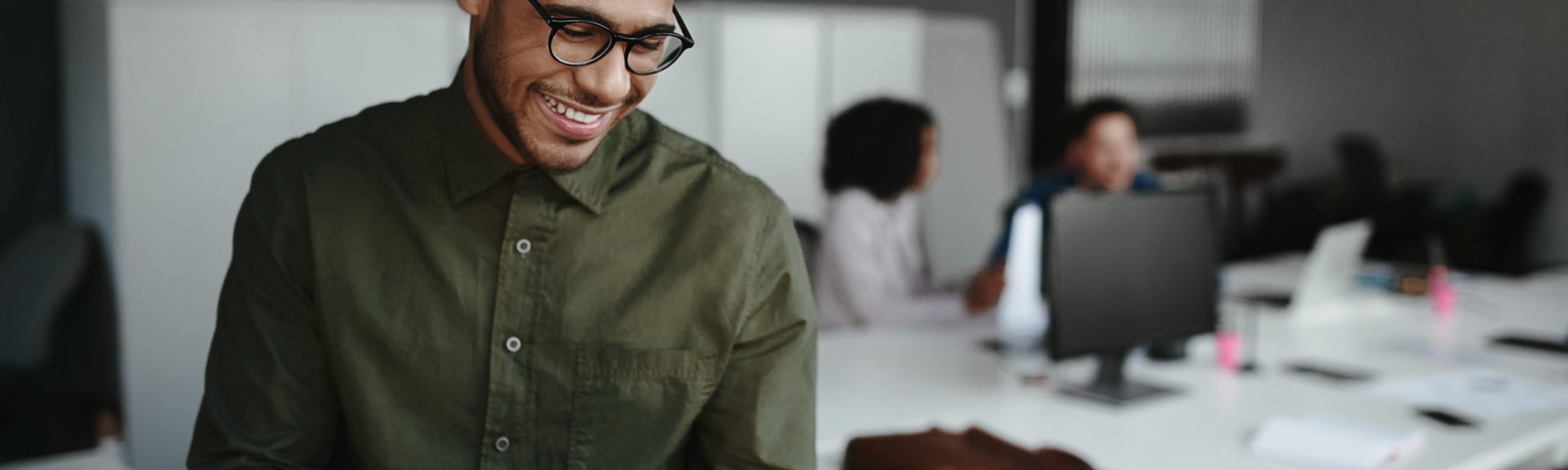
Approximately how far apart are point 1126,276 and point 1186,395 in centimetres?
29

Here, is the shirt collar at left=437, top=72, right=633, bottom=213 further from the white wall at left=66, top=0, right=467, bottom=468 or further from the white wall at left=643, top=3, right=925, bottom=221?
the white wall at left=643, top=3, right=925, bottom=221

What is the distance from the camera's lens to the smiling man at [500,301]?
4.23 feet

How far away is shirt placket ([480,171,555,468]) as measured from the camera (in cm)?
132

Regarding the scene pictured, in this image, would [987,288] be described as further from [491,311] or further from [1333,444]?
[491,311]

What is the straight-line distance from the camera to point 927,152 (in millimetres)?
3379

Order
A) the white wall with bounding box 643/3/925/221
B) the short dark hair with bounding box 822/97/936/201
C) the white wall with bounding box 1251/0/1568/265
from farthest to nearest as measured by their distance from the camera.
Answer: the white wall with bounding box 1251/0/1568/265 → the white wall with bounding box 643/3/925/221 → the short dark hair with bounding box 822/97/936/201

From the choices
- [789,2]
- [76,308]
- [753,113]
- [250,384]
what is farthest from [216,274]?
[789,2]

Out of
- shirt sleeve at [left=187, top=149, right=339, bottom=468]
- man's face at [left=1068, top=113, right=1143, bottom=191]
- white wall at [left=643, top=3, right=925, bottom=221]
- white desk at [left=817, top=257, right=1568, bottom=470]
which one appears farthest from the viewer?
white wall at [left=643, top=3, right=925, bottom=221]

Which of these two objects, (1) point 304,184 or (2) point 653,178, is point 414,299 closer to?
(1) point 304,184

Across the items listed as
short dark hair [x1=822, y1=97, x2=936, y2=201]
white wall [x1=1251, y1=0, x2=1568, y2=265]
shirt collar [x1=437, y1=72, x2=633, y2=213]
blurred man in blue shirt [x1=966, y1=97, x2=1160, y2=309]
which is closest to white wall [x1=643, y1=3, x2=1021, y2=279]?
short dark hair [x1=822, y1=97, x2=936, y2=201]

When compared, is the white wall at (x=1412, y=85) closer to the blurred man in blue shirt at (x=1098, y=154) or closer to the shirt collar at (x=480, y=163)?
the blurred man in blue shirt at (x=1098, y=154)

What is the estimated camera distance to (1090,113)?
3.56 metres

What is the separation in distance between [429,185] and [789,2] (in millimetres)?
3986

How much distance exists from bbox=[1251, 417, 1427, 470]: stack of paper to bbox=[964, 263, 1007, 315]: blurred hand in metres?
0.88
